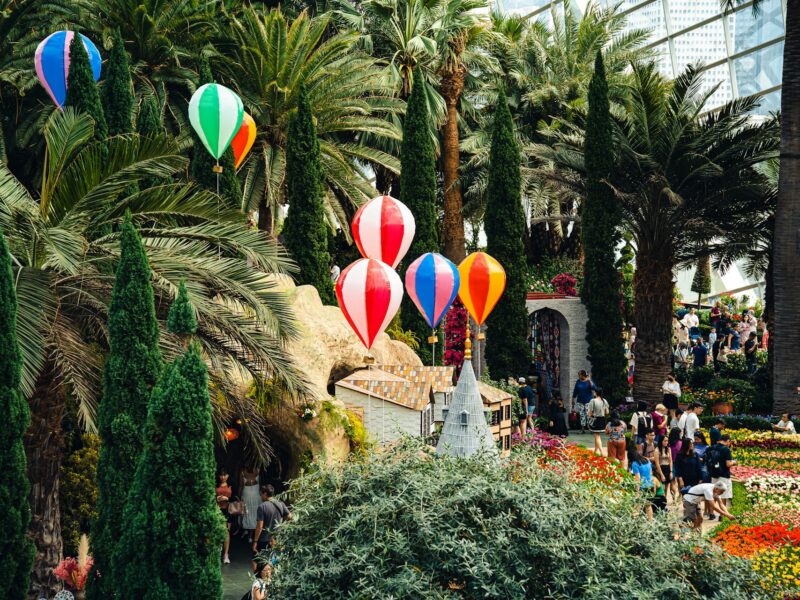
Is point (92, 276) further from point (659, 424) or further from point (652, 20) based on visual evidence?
→ point (652, 20)

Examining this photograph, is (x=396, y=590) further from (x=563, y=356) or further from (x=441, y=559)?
(x=563, y=356)

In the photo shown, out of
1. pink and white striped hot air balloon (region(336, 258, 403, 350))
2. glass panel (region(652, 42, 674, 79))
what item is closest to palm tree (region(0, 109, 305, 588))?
pink and white striped hot air balloon (region(336, 258, 403, 350))

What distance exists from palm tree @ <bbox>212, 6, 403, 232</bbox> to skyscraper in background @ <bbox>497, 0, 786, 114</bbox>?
11826mm

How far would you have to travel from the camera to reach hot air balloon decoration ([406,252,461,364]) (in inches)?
658

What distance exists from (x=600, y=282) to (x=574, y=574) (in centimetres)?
1601

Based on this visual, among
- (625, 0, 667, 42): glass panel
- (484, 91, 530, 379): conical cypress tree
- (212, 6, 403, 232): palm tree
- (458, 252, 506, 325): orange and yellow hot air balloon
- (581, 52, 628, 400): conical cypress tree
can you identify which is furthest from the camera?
(625, 0, 667, 42): glass panel

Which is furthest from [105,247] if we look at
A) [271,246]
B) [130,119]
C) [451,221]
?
[451,221]

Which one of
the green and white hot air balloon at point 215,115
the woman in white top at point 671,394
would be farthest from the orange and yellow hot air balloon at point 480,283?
the green and white hot air balloon at point 215,115

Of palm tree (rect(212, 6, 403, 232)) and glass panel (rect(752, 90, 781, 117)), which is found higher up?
glass panel (rect(752, 90, 781, 117))

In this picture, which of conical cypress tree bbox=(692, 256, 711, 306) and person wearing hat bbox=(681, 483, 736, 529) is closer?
person wearing hat bbox=(681, 483, 736, 529)

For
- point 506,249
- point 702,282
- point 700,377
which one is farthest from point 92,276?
point 702,282

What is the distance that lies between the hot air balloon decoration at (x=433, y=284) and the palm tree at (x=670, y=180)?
646cm

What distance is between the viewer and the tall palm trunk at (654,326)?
2220cm

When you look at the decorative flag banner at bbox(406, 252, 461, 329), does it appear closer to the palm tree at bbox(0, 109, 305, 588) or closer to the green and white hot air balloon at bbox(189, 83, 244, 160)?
the green and white hot air balloon at bbox(189, 83, 244, 160)
